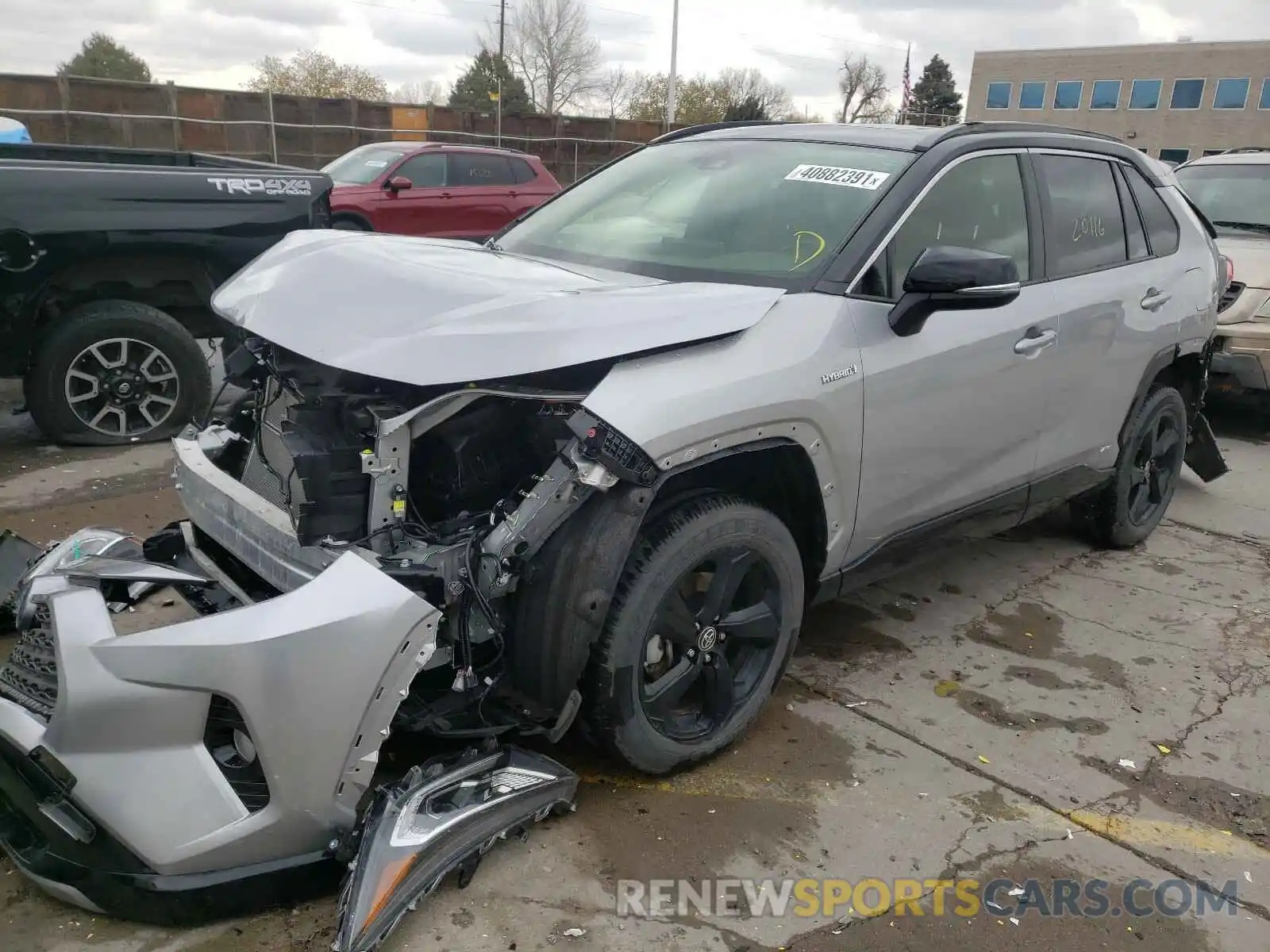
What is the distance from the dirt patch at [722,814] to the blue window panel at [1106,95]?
58783mm

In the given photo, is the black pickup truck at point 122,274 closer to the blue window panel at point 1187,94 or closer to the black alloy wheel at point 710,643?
the black alloy wheel at point 710,643

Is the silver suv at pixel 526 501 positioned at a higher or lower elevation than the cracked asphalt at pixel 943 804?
higher

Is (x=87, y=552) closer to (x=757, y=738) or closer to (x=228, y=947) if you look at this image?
(x=228, y=947)

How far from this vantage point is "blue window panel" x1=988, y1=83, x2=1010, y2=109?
2185 inches

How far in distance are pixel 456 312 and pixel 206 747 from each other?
115 centimetres

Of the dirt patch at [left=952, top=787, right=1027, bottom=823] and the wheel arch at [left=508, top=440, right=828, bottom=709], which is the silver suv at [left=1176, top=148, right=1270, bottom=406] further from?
the wheel arch at [left=508, top=440, right=828, bottom=709]

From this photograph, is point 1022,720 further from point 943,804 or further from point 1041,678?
point 943,804

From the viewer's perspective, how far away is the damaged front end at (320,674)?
2045mm

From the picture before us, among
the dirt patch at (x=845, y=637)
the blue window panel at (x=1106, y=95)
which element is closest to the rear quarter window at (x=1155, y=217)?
the dirt patch at (x=845, y=637)

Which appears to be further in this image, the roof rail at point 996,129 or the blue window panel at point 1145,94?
the blue window panel at point 1145,94

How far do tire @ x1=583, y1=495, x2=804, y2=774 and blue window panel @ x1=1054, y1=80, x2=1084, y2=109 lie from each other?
5922 centimetres

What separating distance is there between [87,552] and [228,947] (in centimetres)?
130

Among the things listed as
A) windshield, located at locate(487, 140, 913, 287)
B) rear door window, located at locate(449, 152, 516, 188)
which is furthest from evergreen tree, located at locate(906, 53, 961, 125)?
windshield, located at locate(487, 140, 913, 287)

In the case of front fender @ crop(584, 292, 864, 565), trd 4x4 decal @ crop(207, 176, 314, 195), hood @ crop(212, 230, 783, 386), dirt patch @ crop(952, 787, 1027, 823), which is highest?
trd 4x4 decal @ crop(207, 176, 314, 195)
